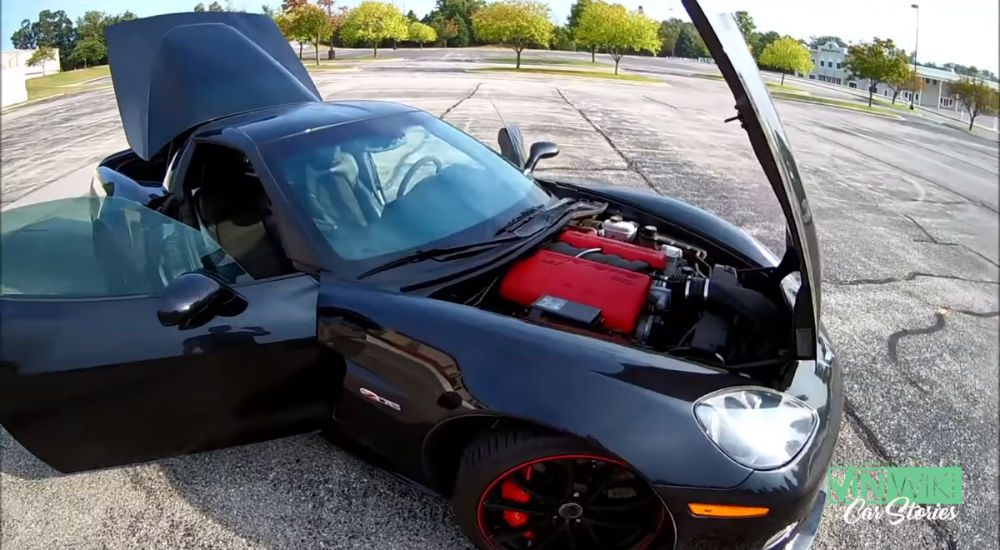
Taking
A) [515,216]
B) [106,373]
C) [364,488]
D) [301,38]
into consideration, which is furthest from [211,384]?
[301,38]

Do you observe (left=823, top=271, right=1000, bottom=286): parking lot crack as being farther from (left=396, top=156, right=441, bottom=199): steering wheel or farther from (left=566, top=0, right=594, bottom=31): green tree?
(left=566, top=0, right=594, bottom=31): green tree

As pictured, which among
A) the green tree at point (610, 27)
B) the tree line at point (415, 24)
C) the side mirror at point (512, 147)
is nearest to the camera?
the side mirror at point (512, 147)

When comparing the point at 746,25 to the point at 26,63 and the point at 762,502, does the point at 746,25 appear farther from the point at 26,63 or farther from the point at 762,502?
the point at 26,63

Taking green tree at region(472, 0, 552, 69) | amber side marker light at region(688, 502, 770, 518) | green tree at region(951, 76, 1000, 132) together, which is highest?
green tree at region(472, 0, 552, 69)

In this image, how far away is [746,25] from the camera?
2.17m

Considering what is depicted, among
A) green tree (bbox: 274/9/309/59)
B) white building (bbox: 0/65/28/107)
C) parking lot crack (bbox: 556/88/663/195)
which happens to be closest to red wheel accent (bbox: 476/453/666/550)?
white building (bbox: 0/65/28/107)

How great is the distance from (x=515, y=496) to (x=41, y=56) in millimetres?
2712

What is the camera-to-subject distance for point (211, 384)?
6.81 feet

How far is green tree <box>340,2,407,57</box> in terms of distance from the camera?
563 centimetres

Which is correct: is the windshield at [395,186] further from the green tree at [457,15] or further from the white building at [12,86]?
the green tree at [457,15]

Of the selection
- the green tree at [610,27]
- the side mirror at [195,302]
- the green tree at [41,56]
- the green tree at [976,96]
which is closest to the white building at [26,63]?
the green tree at [41,56]

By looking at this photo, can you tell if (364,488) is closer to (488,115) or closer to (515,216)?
(515,216)

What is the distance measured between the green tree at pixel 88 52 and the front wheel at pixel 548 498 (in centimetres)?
297

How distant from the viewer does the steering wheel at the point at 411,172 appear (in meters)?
2.54
